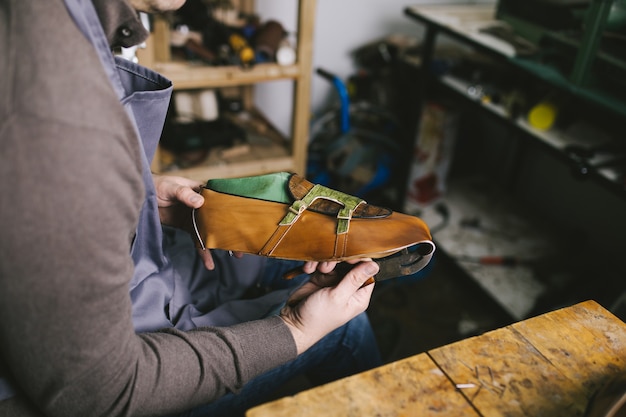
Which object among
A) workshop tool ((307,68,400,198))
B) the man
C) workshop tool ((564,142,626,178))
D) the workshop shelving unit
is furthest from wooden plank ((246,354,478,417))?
workshop tool ((307,68,400,198))

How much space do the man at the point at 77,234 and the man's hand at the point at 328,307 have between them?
9cm

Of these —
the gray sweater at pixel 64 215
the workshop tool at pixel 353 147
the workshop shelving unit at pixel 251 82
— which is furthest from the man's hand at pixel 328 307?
the workshop tool at pixel 353 147

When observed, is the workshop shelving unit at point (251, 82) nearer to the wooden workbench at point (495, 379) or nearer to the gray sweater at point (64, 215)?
the gray sweater at point (64, 215)

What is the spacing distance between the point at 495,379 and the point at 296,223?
0.37 metres

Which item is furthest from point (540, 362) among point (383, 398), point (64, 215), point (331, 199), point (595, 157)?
point (595, 157)

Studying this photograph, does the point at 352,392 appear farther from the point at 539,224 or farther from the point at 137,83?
the point at 539,224

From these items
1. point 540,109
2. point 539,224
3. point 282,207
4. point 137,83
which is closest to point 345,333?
point 282,207

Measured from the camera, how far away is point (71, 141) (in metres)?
0.52

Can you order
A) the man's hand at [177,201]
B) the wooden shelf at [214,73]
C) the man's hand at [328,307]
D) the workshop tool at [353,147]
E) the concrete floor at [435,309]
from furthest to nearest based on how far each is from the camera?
the workshop tool at [353,147]
the concrete floor at [435,309]
the wooden shelf at [214,73]
the man's hand at [177,201]
the man's hand at [328,307]

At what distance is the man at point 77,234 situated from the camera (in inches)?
20.4

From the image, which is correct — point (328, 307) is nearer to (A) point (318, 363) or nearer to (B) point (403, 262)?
(B) point (403, 262)

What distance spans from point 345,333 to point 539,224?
159cm

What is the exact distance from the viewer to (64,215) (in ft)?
Result: 1.73

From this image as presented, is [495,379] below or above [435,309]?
above
